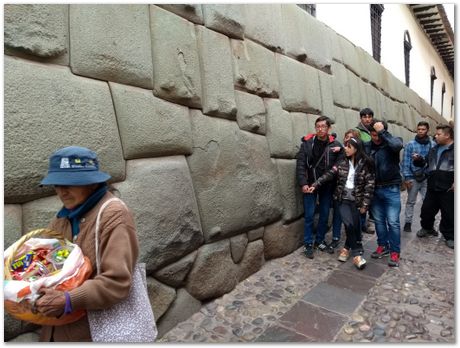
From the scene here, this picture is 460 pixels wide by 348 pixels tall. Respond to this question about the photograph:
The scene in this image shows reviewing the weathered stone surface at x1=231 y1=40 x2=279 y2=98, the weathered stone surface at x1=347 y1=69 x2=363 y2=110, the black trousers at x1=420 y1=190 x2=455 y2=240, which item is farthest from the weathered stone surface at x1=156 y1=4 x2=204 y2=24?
the weathered stone surface at x1=347 y1=69 x2=363 y2=110

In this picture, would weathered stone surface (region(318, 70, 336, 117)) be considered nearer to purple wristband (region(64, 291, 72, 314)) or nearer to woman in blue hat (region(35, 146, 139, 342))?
woman in blue hat (region(35, 146, 139, 342))

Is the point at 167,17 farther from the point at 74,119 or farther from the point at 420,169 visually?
the point at 420,169

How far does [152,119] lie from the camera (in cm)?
232

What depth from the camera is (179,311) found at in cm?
250

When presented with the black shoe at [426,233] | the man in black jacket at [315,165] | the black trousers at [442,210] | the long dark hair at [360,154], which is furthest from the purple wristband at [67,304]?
the black shoe at [426,233]

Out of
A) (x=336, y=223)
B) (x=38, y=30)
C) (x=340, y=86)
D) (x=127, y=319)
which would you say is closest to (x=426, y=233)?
(x=336, y=223)

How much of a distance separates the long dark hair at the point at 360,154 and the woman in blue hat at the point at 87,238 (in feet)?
8.97

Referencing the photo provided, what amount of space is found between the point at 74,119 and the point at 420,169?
442cm

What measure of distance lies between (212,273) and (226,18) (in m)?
2.23

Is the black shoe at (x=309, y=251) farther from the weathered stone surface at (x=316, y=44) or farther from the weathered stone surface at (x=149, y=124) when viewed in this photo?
the weathered stone surface at (x=316, y=44)

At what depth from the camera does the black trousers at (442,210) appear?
13.6ft

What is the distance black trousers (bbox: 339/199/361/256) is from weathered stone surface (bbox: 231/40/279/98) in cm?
141

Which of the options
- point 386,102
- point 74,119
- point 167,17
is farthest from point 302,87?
point 386,102

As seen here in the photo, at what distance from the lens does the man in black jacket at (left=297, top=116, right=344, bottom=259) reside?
12.0 ft
